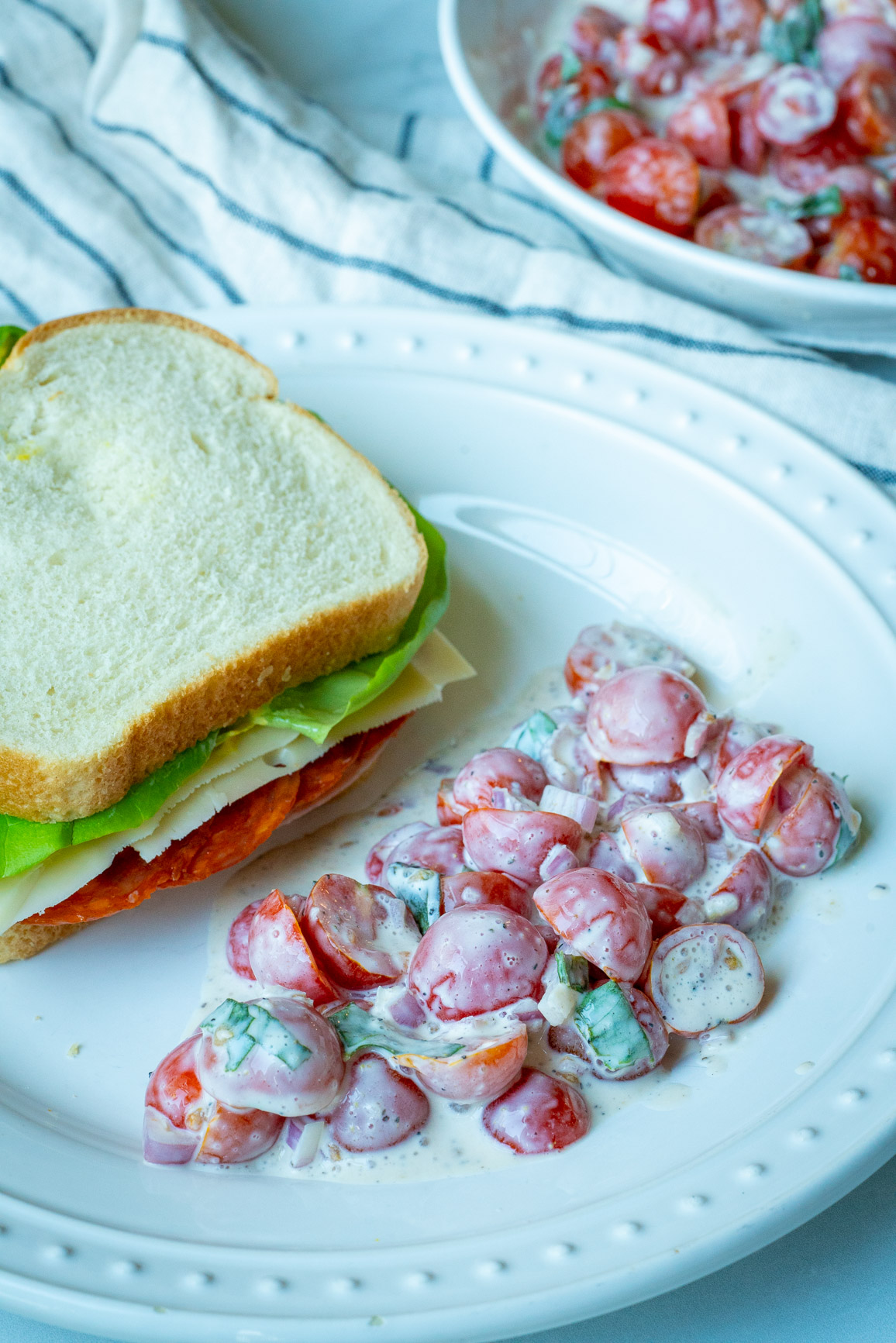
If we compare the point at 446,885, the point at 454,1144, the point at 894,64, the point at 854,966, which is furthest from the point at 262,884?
the point at 894,64

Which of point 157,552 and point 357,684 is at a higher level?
point 157,552

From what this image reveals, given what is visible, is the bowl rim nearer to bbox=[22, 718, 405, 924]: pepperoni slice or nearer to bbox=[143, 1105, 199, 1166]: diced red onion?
bbox=[22, 718, 405, 924]: pepperoni slice

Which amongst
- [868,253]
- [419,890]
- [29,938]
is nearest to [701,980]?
[419,890]

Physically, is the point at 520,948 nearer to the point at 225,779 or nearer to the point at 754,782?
the point at 754,782

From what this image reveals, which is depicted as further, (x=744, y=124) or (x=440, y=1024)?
(x=744, y=124)

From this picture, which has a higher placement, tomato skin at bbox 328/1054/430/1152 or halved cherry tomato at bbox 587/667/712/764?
halved cherry tomato at bbox 587/667/712/764

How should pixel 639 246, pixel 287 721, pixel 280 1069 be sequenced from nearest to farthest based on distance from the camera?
pixel 280 1069 < pixel 287 721 < pixel 639 246

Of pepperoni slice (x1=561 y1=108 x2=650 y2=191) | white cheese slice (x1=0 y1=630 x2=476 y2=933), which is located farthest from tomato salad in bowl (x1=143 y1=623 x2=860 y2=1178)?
pepperoni slice (x1=561 y1=108 x2=650 y2=191)
